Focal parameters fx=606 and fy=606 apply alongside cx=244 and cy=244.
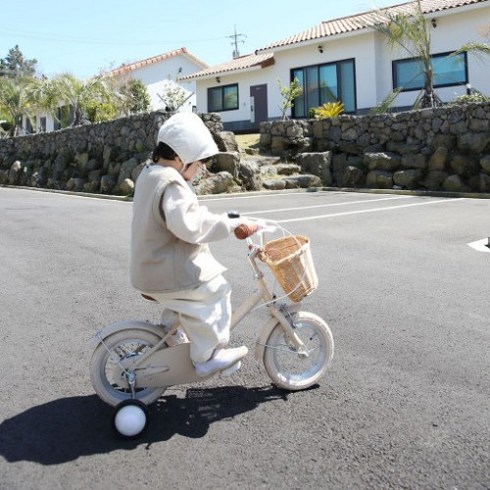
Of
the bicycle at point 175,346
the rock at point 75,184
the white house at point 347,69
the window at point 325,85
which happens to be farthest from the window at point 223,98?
the bicycle at point 175,346

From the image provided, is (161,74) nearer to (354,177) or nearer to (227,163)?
(227,163)

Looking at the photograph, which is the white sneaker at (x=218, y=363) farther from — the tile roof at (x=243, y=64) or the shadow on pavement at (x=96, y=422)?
the tile roof at (x=243, y=64)

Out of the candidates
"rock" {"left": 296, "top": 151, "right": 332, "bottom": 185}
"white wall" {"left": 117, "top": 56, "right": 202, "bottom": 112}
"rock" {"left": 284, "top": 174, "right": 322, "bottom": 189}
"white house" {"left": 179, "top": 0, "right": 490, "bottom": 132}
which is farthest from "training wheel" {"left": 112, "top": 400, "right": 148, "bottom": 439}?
"white wall" {"left": 117, "top": 56, "right": 202, "bottom": 112}

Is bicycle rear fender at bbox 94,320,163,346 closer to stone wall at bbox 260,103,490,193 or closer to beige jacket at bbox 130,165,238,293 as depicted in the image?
beige jacket at bbox 130,165,238,293

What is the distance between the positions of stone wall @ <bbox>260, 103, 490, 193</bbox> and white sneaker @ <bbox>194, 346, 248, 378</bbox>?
13.5 metres

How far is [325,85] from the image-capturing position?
2377 centimetres

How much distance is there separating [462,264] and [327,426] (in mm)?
4458

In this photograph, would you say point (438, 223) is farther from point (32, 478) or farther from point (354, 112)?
point (354, 112)

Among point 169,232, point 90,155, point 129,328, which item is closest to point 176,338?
point 129,328

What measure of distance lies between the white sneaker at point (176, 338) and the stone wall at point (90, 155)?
13.2 metres

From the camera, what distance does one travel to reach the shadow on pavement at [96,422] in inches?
114

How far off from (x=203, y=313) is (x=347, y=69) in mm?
21500

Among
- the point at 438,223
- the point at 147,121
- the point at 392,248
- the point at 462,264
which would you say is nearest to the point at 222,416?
the point at 462,264

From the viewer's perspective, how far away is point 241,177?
16656 millimetres
